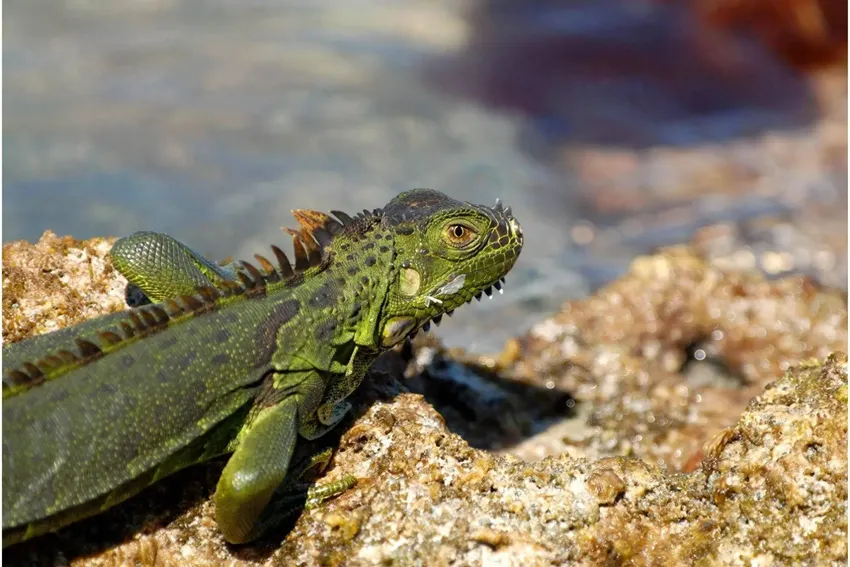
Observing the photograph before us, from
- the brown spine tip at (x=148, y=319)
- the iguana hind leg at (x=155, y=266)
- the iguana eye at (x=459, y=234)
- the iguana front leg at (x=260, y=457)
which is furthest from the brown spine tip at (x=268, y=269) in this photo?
the iguana eye at (x=459, y=234)

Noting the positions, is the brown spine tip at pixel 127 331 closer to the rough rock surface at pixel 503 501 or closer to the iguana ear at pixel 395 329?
the rough rock surface at pixel 503 501

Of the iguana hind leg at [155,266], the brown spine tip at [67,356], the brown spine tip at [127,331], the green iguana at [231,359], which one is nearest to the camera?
the green iguana at [231,359]

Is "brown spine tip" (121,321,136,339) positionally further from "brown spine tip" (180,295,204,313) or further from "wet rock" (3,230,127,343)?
"wet rock" (3,230,127,343)

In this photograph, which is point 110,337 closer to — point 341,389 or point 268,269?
point 268,269

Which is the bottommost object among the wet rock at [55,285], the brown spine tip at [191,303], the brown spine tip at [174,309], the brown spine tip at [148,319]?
the brown spine tip at [148,319]

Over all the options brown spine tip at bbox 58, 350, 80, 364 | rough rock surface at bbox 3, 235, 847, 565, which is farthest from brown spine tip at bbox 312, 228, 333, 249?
→ brown spine tip at bbox 58, 350, 80, 364

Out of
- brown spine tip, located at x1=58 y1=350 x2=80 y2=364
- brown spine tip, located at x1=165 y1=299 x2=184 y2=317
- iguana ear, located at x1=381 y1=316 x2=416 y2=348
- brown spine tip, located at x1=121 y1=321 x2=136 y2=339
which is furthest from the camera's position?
iguana ear, located at x1=381 y1=316 x2=416 y2=348
